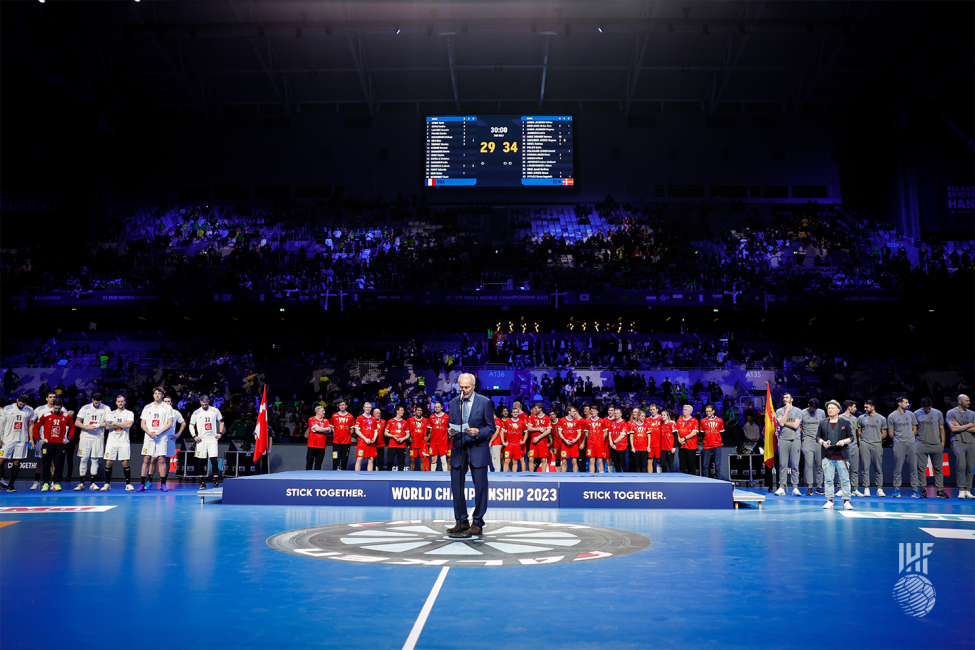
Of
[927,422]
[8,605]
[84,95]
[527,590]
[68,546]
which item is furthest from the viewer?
[84,95]

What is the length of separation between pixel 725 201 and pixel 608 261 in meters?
10.3

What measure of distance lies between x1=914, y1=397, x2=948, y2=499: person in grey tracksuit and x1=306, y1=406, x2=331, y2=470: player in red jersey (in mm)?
11410

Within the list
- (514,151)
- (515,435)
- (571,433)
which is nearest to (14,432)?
(515,435)

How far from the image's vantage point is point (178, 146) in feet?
114

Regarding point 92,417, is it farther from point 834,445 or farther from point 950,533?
point 950,533

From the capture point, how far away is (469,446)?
23.2ft

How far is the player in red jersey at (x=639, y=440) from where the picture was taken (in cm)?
1408

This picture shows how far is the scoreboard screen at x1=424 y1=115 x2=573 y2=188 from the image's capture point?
102ft

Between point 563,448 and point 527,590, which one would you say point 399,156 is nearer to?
point 563,448

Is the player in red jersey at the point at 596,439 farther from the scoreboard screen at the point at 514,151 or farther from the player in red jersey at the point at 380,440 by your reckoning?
the scoreboard screen at the point at 514,151

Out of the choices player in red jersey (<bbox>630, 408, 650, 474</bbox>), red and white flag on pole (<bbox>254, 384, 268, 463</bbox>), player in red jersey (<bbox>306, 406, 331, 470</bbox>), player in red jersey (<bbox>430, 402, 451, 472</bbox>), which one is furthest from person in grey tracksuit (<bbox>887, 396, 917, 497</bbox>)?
red and white flag on pole (<bbox>254, 384, 268, 463</bbox>)

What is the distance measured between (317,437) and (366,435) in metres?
1.12

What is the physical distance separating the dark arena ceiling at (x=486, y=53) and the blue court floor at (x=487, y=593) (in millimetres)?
22257


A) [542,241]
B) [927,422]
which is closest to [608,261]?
[542,241]
